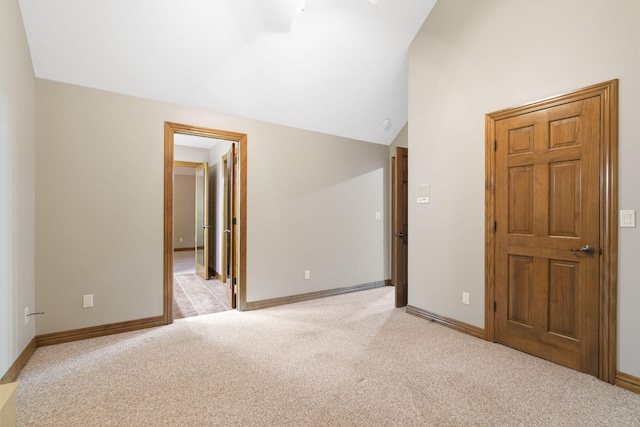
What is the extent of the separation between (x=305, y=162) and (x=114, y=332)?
2.91m

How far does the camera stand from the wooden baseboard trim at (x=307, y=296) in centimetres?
385

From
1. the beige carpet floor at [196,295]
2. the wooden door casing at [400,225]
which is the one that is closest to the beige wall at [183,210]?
the beige carpet floor at [196,295]

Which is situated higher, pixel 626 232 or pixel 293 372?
pixel 626 232

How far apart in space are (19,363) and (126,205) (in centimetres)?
146

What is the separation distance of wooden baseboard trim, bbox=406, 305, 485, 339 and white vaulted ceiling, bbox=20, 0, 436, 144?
2.73 metres

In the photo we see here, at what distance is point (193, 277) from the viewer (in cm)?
597

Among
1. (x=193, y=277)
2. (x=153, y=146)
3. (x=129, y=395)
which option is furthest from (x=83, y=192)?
(x=193, y=277)

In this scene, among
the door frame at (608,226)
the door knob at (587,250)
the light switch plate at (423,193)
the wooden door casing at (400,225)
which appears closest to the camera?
the door frame at (608,226)

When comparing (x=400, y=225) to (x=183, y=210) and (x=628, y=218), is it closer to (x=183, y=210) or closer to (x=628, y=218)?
(x=628, y=218)

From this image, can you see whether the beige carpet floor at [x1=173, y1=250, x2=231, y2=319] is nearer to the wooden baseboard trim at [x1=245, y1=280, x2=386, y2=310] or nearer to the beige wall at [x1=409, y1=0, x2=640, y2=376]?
the wooden baseboard trim at [x1=245, y1=280, x2=386, y2=310]

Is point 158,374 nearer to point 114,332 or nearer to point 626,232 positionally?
point 114,332

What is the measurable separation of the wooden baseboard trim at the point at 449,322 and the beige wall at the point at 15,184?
3563 mm

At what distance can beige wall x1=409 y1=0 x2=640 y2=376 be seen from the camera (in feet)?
6.88

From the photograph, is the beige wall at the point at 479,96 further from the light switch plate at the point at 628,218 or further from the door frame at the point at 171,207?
the door frame at the point at 171,207
